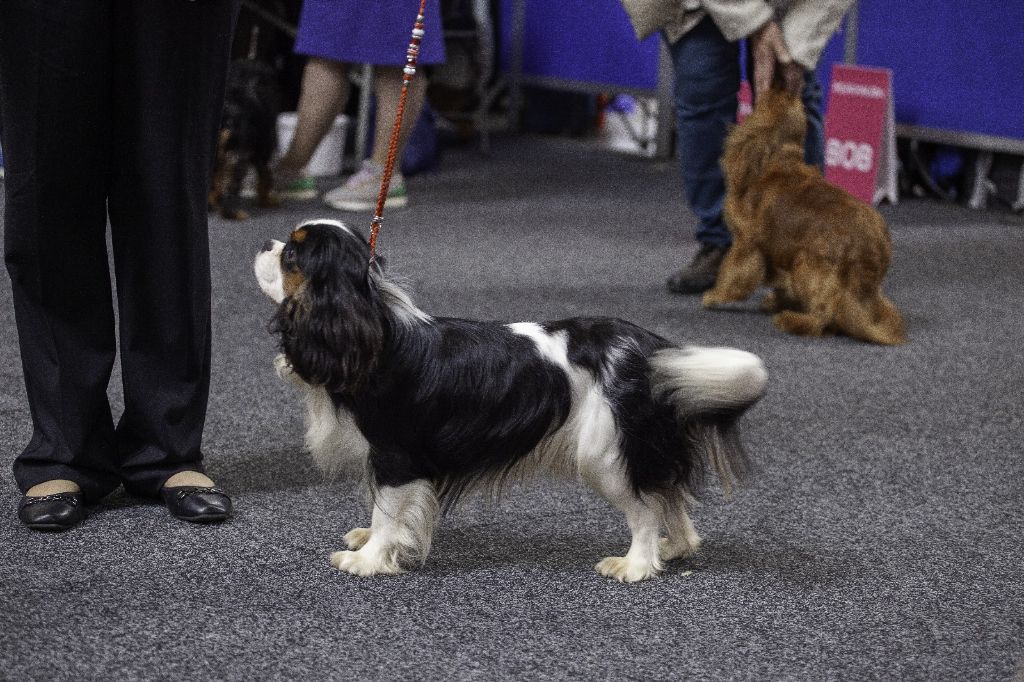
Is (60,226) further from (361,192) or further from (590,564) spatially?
(361,192)

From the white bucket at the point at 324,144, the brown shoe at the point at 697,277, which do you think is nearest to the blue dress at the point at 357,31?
the white bucket at the point at 324,144

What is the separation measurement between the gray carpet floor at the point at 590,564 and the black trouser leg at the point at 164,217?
0.53ft

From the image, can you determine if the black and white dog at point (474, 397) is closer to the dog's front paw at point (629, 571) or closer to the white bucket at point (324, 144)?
the dog's front paw at point (629, 571)

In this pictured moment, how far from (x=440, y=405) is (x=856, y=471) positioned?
3.62 ft

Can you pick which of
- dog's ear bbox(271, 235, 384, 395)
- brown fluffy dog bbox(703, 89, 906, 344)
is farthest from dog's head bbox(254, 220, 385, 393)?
brown fluffy dog bbox(703, 89, 906, 344)

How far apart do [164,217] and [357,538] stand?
675 mm

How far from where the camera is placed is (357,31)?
5.28 meters

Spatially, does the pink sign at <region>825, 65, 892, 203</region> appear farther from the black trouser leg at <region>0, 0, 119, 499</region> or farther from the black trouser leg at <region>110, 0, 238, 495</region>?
the black trouser leg at <region>0, 0, 119, 499</region>

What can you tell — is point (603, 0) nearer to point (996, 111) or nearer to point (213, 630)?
point (996, 111)

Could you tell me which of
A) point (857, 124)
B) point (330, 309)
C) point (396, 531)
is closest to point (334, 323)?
point (330, 309)

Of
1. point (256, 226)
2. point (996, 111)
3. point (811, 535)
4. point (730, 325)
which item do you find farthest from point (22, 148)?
point (996, 111)

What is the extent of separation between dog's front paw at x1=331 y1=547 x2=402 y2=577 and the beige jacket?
2.40 m

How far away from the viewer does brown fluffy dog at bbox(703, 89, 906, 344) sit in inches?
147

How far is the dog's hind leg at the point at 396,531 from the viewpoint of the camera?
6.84 ft
